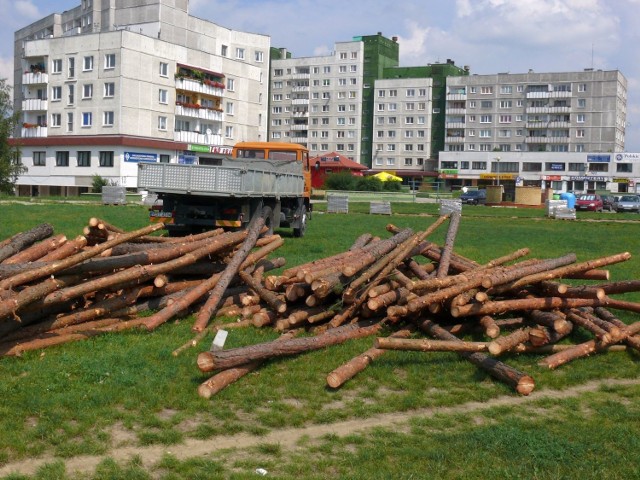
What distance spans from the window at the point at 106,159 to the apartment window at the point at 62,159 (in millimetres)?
4085

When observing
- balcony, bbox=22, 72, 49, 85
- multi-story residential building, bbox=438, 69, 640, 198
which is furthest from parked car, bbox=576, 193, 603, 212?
balcony, bbox=22, 72, 49, 85

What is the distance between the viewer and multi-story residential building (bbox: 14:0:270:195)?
69.6m

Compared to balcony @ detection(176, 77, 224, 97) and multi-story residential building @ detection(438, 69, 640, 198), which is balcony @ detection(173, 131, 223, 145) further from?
multi-story residential building @ detection(438, 69, 640, 198)

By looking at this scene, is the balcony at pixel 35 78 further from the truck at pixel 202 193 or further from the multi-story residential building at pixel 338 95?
the truck at pixel 202 193

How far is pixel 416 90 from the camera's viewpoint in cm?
12388

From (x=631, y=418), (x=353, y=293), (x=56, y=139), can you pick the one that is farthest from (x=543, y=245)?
(x=56, y=139)

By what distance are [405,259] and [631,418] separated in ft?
14.5

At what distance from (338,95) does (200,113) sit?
52755 mm

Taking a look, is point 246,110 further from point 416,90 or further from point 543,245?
point 543,245

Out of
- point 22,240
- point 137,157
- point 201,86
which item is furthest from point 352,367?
point 201,86

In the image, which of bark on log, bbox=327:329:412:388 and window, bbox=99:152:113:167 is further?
window, bbox=99:152:113:167

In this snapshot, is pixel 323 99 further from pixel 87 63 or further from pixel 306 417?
pixel 306 417

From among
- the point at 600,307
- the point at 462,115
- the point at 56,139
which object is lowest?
the point at 600,307

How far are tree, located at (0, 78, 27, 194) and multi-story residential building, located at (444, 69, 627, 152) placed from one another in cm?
7794
